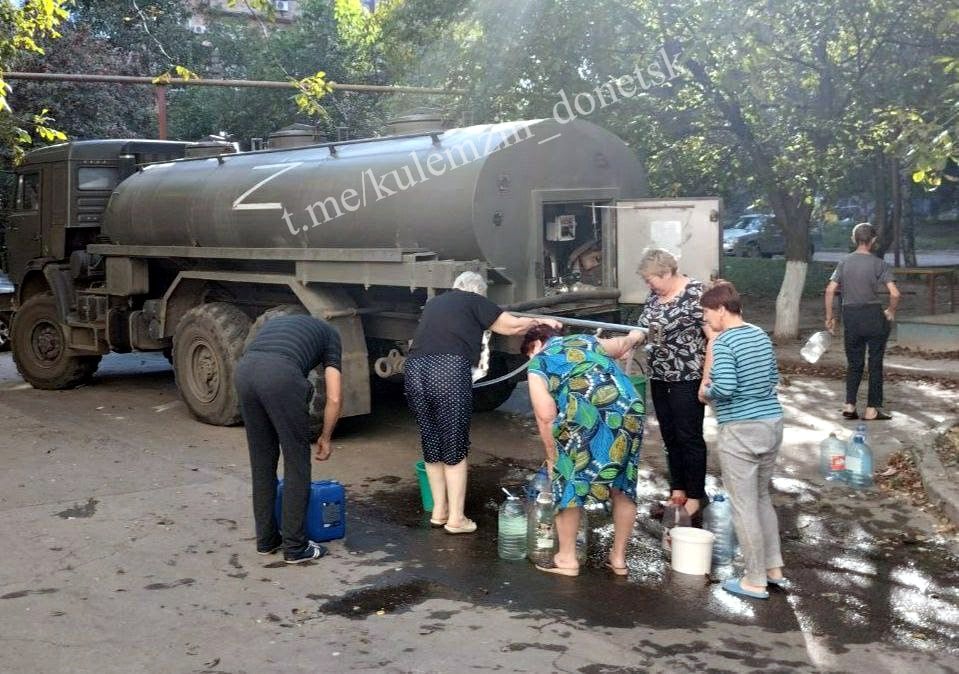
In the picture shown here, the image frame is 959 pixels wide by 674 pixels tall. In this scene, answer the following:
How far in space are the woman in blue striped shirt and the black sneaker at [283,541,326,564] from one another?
228 centimetres

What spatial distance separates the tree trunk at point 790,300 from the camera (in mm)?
15305

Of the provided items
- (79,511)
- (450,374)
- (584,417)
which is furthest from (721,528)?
(79,511)

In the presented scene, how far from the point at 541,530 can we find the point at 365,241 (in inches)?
146

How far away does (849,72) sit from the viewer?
1395 centimetres

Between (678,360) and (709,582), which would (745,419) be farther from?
(678,360)

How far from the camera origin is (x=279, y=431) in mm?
5914

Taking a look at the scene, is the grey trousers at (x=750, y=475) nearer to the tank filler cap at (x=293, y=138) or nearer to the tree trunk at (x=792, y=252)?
the tank filler cap at (x=293, y=138)

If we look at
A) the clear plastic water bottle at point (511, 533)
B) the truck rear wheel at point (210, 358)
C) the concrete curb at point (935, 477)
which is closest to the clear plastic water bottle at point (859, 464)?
the concrete curb at point (935, 477)

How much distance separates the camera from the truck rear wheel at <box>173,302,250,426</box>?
10156mm

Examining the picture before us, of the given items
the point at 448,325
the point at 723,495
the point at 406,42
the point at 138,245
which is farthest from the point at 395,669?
the point at 406,42

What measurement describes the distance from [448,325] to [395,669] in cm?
252

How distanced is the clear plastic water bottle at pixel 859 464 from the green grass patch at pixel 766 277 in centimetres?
1442

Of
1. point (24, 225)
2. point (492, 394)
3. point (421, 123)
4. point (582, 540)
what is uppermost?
point (421, 123)

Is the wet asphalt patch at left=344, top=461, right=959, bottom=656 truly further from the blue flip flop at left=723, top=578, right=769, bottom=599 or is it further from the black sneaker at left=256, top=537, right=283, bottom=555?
the black sneaker at left=256, top=537, right=283, bottom=555
